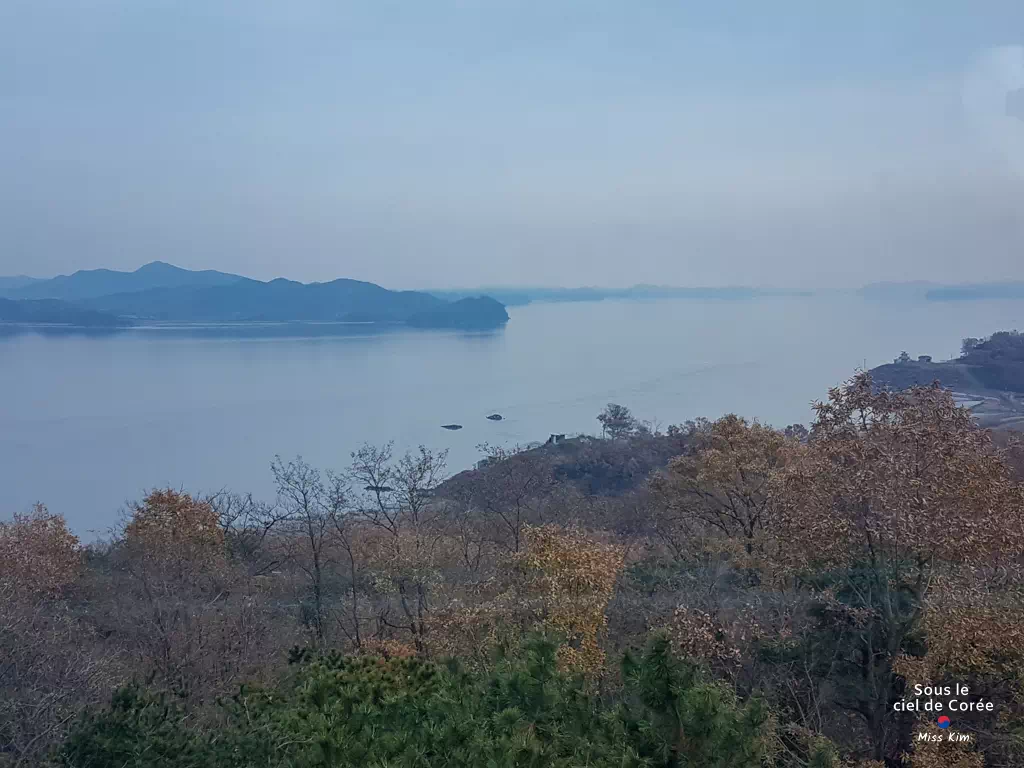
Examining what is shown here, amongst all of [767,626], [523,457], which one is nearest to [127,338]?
[523,457]

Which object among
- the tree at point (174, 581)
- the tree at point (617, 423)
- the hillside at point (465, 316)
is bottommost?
the tree at point (617, 423)

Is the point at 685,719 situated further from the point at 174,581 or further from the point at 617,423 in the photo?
the point at 617,423

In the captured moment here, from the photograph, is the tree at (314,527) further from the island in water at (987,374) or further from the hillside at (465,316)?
the hillside at (465,316)

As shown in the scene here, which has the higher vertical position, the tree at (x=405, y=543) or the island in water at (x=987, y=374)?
the island in water at (x=987, y=374)

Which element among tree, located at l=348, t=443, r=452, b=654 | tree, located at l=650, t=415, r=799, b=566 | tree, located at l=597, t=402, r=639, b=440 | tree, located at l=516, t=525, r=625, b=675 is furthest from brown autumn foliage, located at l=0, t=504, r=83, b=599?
tree, located at l=597, t=402, r=639, b=440

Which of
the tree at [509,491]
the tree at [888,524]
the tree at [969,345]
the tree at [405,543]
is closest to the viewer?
the tree at [888,524]

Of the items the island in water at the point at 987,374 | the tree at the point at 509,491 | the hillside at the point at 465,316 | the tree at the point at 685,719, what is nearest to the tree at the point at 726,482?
the tree at the point at 509,491

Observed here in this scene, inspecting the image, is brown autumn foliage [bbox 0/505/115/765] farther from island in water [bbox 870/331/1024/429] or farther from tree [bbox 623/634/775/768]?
island in water [bbox 870/331/1024/429]

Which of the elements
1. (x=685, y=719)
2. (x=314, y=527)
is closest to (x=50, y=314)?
(x=314, y=527)
